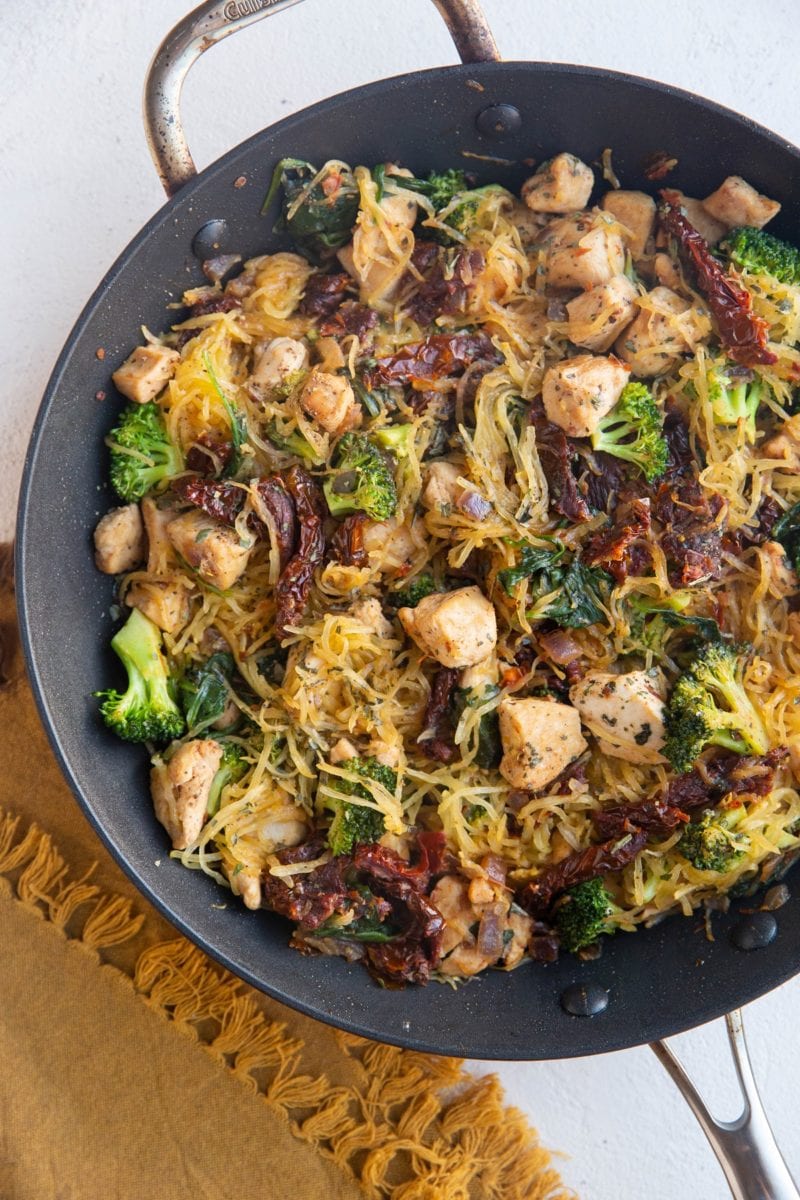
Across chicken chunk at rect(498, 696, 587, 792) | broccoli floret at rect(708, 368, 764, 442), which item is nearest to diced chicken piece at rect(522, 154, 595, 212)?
broccoli floret at rect(708, 368, 764, 442)

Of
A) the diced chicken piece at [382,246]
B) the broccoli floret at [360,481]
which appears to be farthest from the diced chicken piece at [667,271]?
the broccoli floret at [360,481]

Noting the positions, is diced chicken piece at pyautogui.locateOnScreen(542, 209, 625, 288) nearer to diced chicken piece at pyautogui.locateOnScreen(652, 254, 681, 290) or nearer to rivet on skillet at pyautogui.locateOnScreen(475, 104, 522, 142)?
diced chicken piece at pyautogui.locateOnScreen(652, 254, 681, 290)

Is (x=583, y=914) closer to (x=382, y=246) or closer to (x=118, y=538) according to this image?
(x=118, y=538)

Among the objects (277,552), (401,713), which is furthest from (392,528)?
(401,713)

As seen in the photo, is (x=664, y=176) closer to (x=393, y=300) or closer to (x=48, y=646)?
(x=393, y=300)

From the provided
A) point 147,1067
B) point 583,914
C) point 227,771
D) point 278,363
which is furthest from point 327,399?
point 147,1067
